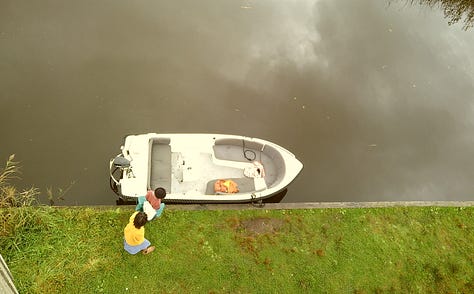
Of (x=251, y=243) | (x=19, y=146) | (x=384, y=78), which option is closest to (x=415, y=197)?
(x=384, y=78)

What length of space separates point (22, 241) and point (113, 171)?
273 cm

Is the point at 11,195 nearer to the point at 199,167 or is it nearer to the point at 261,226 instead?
the point at 199,167

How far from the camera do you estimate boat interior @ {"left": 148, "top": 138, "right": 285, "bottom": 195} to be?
10016 mm

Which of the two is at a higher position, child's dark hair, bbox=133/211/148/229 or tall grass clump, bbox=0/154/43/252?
child's dark hair, bbox=133/211/148/229

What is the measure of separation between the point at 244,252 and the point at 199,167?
2777 mm

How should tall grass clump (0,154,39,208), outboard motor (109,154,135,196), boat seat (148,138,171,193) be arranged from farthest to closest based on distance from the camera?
1. boat seat (148,138,171,193)
2. outboard motor (109,154,135,196)
3. tall grass clump (0,154,39,208)

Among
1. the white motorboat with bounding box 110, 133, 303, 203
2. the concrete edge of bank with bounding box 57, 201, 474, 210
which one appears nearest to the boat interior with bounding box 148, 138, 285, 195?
the white motorboat with bounding box 110, 133, 303, 203

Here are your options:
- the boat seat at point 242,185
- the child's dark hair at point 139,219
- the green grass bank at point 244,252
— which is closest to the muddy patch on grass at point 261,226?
the green grass bank at point 244,252

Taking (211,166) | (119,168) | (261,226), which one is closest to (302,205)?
(261,226)

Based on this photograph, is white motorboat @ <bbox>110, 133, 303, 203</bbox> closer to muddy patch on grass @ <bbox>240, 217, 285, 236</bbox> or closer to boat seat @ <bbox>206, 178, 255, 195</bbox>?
boat seat @ <bbox>206, 178, 255, 195</bbox>

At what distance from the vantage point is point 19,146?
11.0 m

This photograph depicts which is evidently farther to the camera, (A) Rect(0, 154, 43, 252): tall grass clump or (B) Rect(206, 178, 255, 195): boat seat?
(B) Rect(206, 178, 255, 195): boat seat

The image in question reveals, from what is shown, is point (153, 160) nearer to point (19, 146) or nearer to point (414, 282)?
point (19, 146)

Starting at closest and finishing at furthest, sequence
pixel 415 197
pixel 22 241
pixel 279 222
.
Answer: pixel 22 241 < pixel 279 222 < pixel 415 197
